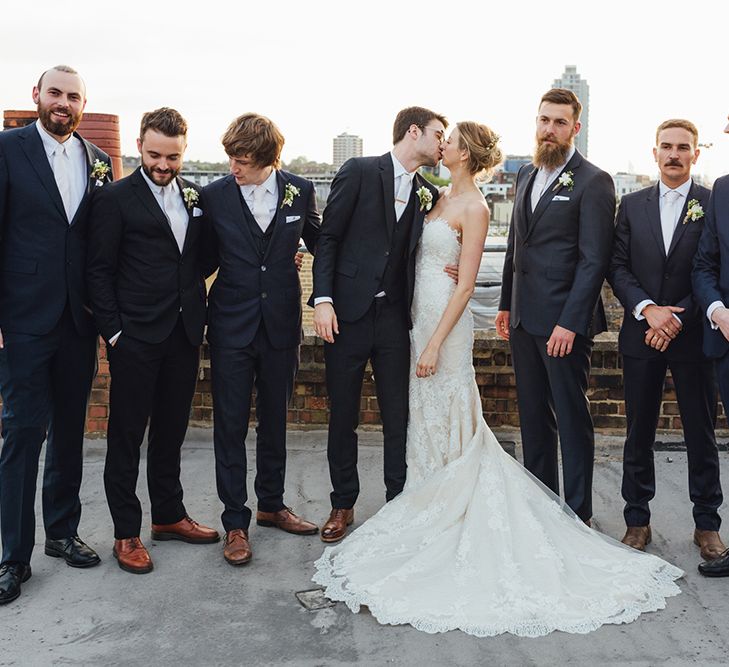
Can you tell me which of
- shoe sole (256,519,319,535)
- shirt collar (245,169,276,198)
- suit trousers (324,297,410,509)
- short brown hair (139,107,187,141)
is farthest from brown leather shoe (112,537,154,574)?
short brown hair (139,107,187,141)

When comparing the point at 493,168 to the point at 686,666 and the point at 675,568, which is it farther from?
the point at 686,666

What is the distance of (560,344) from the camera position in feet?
13.9

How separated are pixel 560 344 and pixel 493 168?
3.23 ft

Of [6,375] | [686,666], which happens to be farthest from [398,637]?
[6,375]

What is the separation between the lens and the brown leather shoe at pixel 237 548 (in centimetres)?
410

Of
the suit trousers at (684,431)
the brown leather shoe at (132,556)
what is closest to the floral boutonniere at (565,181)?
the suit trousers at (684,431)

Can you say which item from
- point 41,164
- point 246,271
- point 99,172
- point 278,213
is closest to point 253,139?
point 278,213

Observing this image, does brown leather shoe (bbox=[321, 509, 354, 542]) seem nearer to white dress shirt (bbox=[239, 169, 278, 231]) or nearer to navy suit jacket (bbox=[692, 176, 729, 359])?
white dress shirt (bbox=[239, 169, 278, 231])

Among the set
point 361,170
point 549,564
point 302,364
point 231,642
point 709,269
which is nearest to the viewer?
point 231,642

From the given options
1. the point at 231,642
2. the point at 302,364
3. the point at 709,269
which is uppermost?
the point at 709,269

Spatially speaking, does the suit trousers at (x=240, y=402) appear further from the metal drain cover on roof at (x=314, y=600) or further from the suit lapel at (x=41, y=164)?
the suit lapel at (x=41, y=164)

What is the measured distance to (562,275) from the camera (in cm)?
430

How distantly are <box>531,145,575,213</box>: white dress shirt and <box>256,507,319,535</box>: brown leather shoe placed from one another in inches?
81.3

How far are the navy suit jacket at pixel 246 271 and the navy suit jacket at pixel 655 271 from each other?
1682 millimetres
